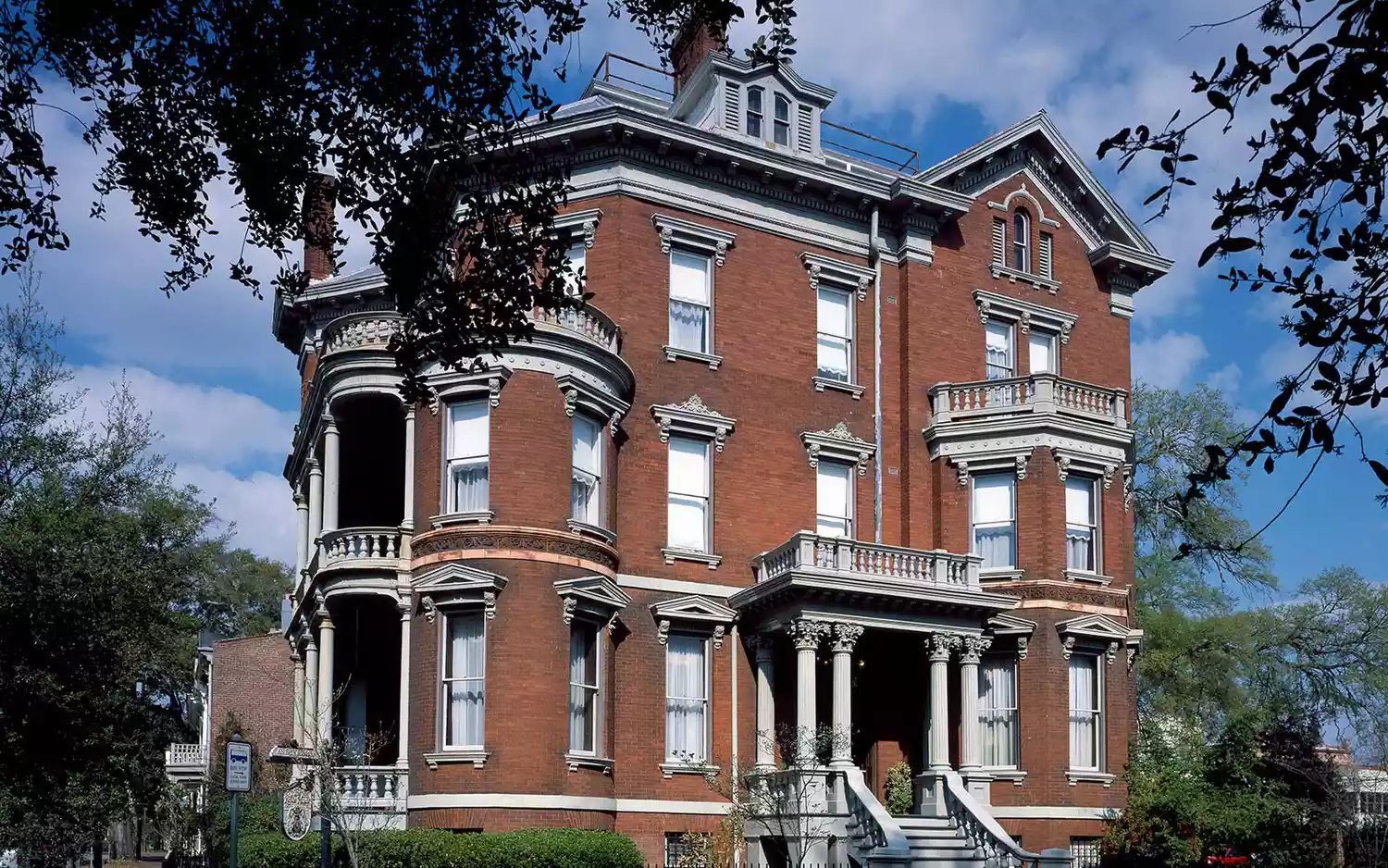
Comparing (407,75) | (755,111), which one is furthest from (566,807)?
(407,75)

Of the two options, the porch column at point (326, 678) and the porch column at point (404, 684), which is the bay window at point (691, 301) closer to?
the porch column at point (404, 684)

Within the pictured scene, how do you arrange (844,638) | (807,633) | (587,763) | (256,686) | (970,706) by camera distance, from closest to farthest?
(587,763) → (807,633) → (844,638) → (970,706) → (256,686)

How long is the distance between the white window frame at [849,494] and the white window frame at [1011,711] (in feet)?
13.2

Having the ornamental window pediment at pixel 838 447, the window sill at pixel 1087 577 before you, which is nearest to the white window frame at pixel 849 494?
the ornamental window pediment at pixel 838 447

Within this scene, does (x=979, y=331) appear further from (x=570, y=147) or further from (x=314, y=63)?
(x=314, y=63)

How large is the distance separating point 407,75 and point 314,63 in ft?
2.65

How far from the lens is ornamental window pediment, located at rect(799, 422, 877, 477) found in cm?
3509

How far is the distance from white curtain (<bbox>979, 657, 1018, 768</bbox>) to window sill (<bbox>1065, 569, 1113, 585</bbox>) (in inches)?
89.0

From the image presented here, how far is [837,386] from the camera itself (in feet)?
117

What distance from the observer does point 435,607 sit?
1179 inches

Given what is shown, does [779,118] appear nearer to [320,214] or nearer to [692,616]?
[692,616]

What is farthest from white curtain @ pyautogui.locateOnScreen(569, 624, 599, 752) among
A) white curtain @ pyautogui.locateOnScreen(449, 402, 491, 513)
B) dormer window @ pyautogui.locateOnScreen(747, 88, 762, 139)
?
dormer window @ pyautogui.locateOnScreen(747, 88, 762, 139)

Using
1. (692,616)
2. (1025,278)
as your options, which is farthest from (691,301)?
(1025,278)

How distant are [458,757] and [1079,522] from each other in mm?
14903
